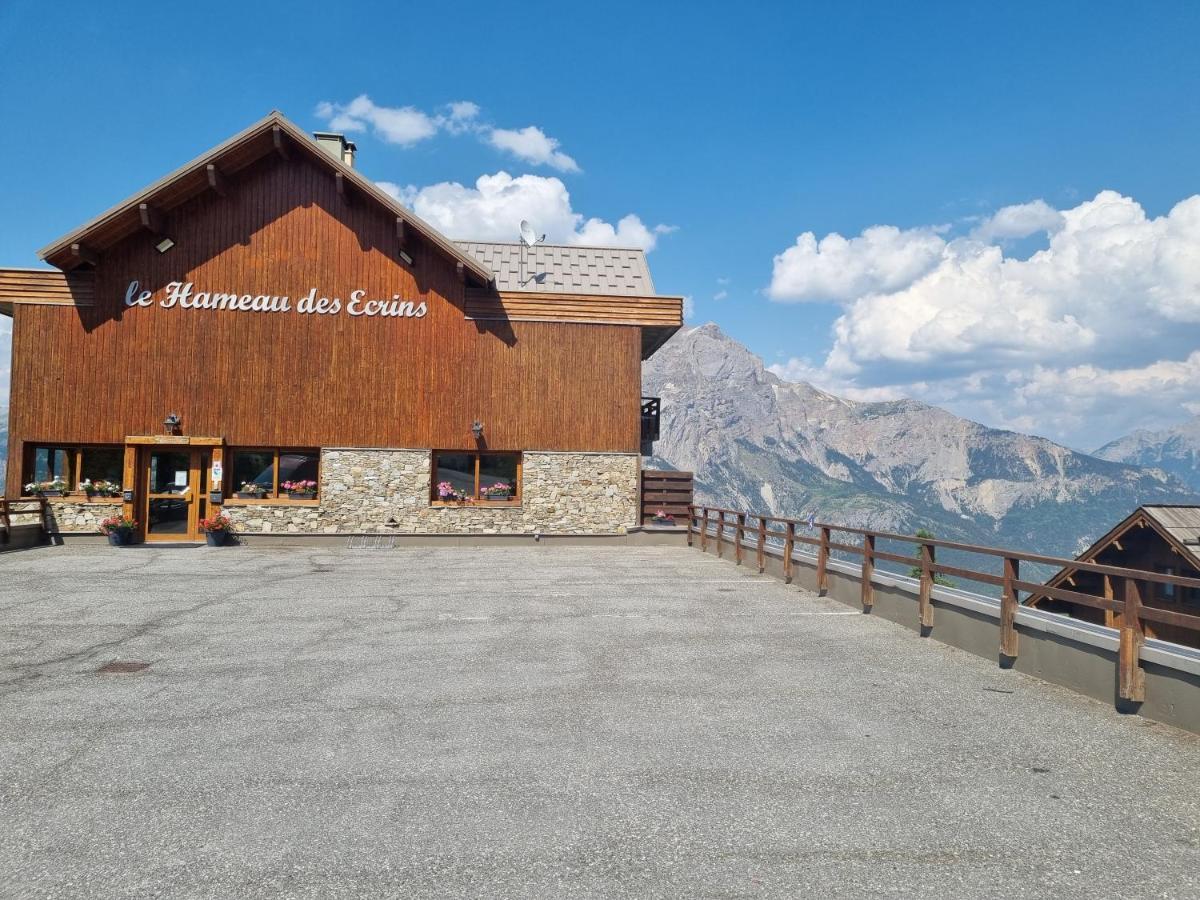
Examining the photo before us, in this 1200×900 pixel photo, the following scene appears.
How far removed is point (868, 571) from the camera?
1195 cm

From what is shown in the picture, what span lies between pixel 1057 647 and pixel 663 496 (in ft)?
52.1

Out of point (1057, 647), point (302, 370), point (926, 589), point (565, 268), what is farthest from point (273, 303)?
point (1057, 647)

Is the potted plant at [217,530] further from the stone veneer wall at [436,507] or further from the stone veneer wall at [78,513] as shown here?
the stone veneer wall at [78,513]

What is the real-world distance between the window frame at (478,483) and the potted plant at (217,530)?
527cm

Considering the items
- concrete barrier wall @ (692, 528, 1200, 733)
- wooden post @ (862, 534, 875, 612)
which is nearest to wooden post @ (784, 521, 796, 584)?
concrete barrier wall @ (692, 528, 1200, 733)

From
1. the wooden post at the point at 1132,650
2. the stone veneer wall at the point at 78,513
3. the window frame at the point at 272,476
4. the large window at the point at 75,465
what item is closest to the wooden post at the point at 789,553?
the wooden post at the point at 1132,650

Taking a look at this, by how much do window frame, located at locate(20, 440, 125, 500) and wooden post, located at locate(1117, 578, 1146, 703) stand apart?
72.8ft

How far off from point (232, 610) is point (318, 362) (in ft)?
38.4

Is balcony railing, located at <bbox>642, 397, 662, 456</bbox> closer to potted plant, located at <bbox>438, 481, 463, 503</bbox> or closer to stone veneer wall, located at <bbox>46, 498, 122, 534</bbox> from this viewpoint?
potted plant, located at <bbox>438, 481, 463, 503</bbox>

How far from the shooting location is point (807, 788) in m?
5.36

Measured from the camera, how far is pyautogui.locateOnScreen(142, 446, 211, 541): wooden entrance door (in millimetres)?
21625

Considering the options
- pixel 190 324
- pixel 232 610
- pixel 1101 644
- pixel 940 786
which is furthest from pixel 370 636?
pixel 190 324

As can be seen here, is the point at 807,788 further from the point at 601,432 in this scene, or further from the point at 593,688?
the point at 601,432

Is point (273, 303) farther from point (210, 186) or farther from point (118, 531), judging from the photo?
point (118, 531)
